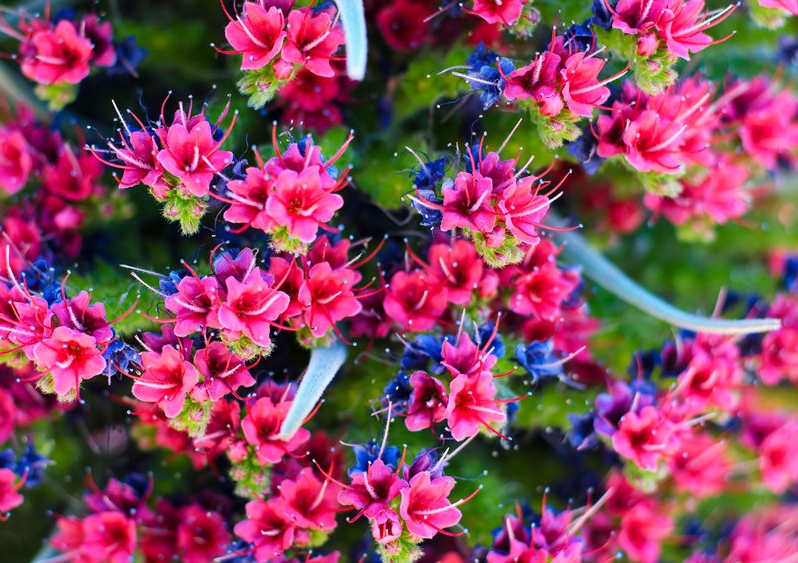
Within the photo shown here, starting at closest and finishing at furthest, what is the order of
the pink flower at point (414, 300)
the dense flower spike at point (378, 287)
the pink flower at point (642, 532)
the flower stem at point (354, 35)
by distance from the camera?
the flower stem at point (354, 35), the dense flower spike at point (378, 287), the pink flower at point (414, 300), the pink flower at point (642, 532)

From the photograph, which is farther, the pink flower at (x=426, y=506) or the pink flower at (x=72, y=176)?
the pink flower at (x=72, y=176)

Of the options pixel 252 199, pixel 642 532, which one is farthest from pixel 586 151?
pixel 642 532

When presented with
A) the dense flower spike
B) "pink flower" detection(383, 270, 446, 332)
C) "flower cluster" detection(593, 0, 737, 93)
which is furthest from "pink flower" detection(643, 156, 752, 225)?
"pink flower" detection(383, 270, 446, 332)

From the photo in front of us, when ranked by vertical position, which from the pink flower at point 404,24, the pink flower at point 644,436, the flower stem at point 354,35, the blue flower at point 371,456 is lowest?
the pink flower at point 644,436

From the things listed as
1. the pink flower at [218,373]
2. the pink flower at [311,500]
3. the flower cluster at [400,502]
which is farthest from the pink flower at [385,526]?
the pink flower at [218,373]

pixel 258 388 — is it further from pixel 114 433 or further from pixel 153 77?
pixel 153 77

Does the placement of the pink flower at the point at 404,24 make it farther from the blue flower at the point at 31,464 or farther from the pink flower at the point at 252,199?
the blue flower at the point at 31,464

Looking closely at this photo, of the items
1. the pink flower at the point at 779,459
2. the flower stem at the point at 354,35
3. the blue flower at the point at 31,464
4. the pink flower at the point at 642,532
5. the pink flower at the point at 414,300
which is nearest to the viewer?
the flower stem at the point at 354,35

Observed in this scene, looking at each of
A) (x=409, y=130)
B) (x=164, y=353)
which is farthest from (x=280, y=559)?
(x=409, y=130)
